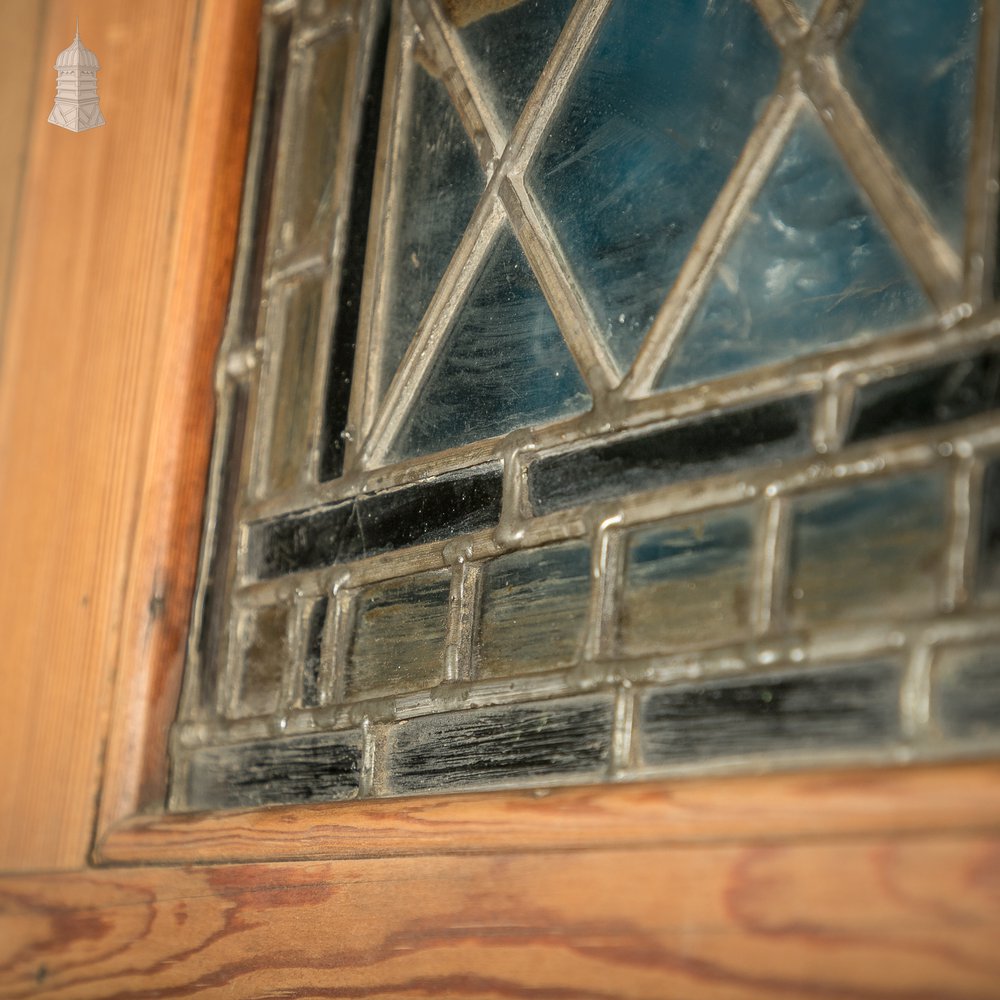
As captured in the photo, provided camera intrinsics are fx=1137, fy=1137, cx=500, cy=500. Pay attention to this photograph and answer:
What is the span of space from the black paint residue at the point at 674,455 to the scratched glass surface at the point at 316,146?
1.43 feet

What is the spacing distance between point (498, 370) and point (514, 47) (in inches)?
12.1

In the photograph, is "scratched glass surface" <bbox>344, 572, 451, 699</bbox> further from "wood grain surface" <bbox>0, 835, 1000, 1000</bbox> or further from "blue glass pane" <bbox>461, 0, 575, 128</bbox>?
"blue glass pane" <bbox>461, 0, 575, 128</bbox>

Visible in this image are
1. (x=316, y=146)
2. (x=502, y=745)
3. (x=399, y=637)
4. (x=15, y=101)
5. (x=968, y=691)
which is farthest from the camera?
(x=15, y=101)

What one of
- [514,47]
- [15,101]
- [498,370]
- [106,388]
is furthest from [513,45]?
[15,101]

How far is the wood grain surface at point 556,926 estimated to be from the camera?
0.61 meters

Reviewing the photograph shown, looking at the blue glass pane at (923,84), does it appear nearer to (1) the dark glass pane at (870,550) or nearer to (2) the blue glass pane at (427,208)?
(1) the dark glass pane at (870,550)

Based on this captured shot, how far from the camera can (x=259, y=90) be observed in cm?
125

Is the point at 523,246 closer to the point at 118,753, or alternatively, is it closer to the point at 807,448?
the point at 807,448

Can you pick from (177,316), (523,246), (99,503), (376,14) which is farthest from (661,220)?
(99,503)

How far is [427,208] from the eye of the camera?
3.49ft

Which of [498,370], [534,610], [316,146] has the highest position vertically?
[316,146]

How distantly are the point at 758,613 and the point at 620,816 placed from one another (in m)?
0.16

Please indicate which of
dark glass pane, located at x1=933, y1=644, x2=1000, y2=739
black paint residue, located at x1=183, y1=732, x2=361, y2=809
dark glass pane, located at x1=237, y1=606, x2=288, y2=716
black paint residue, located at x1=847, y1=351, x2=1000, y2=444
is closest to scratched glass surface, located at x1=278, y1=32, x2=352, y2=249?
dark glass pane, located at x1=237, y1=606, x2=288, y2=716

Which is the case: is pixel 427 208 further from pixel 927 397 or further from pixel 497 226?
pixel 927 397
